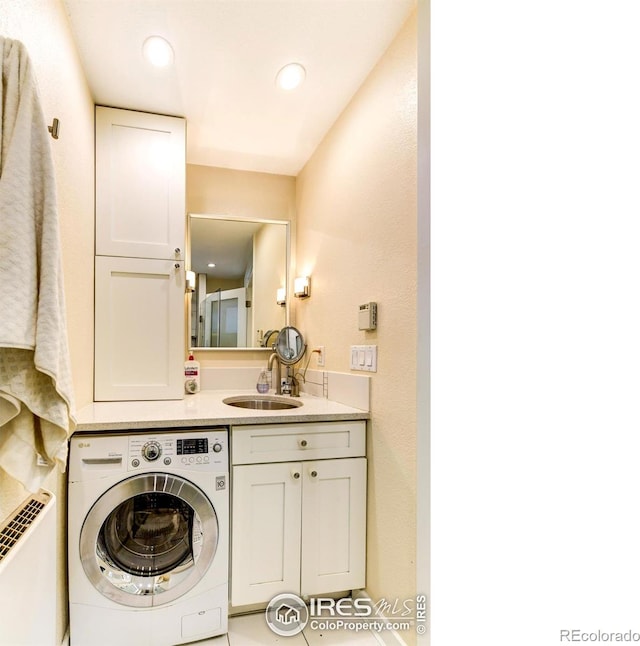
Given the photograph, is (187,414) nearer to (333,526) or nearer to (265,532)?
(265,532)

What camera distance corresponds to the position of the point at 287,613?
1.73 m

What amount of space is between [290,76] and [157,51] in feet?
1.90

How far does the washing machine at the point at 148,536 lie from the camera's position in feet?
4.91

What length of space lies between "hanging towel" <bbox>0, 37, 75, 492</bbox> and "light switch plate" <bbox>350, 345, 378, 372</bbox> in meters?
1.17

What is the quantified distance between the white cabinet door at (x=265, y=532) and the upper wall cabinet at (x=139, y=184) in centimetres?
127

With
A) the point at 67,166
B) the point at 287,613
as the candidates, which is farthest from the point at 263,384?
the point at 67,166

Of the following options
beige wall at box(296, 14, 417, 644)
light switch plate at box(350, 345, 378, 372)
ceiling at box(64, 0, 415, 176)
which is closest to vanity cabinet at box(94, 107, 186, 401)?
ceiling at box(64, 0, 415, 176)

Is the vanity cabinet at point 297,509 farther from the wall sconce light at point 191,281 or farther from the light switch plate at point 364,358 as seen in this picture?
the wall sconce light at point 191,281

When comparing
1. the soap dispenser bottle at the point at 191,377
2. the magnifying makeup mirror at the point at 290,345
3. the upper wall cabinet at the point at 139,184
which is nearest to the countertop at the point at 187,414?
the soap dispenser bottle at the point at 191,377

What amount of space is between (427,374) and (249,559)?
125 cm

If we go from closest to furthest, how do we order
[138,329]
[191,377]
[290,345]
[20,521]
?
[20,521] < [138,329] < [191,377] < [290,345]
